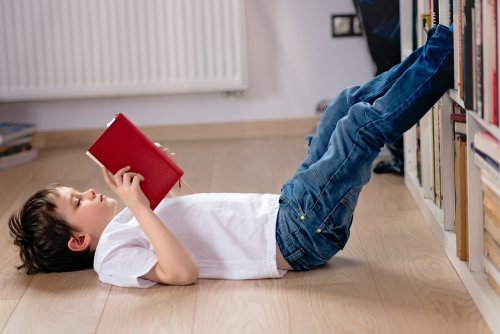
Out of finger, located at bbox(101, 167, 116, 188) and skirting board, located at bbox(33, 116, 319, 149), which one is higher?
finger, located at bbox(101, 167, 116, 188)

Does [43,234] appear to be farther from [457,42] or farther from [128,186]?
[457,42]

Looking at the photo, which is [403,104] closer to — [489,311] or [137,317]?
[489,311]

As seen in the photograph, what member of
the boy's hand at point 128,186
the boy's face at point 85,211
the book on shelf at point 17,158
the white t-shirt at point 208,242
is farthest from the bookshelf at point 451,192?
the book on shelf at point 17,158

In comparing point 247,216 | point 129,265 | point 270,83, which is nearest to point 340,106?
point 247,216

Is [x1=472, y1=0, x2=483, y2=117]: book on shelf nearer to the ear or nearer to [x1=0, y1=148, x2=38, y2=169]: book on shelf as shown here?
the ear

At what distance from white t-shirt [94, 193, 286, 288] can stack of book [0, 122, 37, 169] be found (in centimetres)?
142

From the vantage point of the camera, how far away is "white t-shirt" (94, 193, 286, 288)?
6.49 feet

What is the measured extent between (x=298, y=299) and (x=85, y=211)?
20.2 inches

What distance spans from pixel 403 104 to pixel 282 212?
35 centimetres

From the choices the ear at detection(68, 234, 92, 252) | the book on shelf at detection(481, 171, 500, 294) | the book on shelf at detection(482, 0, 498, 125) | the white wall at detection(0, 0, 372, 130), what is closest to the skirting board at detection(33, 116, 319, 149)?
the white wall at detection(0, 0, 372, 130)

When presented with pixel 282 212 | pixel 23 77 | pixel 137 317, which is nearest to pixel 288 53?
pixel 23 77

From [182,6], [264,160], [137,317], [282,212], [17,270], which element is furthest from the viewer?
[182,6]

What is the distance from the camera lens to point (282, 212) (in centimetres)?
198

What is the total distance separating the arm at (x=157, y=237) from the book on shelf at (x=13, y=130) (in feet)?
4.86
